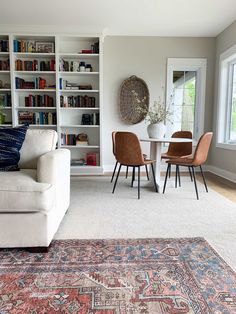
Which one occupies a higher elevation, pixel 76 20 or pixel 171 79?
pixel 76 20

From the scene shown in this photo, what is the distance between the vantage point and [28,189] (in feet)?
5.52

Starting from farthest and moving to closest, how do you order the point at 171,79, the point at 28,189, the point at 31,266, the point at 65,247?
1. the point at 171,79
2. the point at 65,247
3. the point at 28,189
4. the point at 31,266

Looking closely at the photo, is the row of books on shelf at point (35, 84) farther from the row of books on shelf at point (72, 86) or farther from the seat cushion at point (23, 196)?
the seat cushion at point (23, 196)

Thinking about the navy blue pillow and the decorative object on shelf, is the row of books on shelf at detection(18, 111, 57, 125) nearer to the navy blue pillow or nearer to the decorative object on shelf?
the decorative object on shelf

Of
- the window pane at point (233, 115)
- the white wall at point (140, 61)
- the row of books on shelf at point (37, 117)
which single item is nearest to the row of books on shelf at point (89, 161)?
the white wall at point (140, 61)

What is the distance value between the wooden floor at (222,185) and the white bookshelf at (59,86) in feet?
6.56

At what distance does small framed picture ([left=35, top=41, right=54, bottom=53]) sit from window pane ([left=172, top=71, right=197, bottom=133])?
2.44m

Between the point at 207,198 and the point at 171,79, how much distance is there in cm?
279

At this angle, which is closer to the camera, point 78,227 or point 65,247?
point 65,247

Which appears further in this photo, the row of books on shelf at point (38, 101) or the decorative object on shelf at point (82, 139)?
the decorative object on shelf at point (82, 139)

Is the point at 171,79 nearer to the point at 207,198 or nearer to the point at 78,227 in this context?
the point at 207,198

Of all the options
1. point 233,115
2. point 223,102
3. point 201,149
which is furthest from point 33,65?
point 233,115

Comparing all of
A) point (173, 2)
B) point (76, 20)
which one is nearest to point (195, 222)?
point (173, 2)

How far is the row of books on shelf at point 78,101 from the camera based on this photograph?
15.6 ft
